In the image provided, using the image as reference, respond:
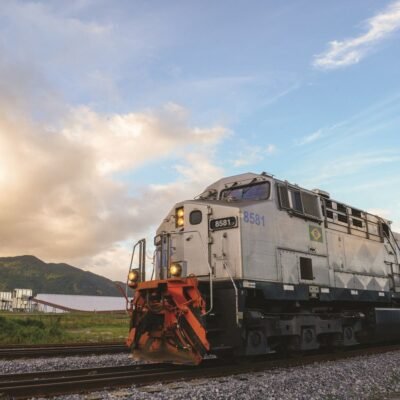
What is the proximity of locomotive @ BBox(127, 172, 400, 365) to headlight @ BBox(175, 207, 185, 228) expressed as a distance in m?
0.02

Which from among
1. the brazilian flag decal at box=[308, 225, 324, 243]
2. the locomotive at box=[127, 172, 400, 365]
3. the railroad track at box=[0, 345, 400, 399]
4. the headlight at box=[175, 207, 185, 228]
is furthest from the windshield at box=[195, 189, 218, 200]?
the railroad track at box=[0, 345, 400, 399]

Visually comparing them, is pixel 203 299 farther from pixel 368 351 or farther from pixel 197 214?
pixel 368 351

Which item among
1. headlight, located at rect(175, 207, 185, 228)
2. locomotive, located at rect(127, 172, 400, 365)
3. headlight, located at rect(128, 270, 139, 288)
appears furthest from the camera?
headlight, located at rect(175, 207, 185, 228)

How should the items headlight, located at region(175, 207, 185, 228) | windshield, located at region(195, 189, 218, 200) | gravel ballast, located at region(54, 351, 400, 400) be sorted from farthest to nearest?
windshield, located at region(195, 189, 218, 200) → headlight, located at region(175, 207, 185, 228) → gravel ballast, located at region(54, 351, 400, 400)

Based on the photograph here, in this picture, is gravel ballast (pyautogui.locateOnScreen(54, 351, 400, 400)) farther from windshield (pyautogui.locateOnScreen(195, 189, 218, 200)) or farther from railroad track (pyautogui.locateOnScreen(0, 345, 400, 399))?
windshield (pyautogui.locateOnScreen(195, 189, 218, 200))

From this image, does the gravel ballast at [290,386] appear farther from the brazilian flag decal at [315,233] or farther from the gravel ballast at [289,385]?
the brazilian flag decal at [315,233]

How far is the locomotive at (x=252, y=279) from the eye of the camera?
784 cm

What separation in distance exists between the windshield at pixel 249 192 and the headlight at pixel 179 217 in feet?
3.56

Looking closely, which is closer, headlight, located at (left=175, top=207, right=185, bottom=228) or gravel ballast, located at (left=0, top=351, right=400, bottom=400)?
gravel ballast, located at (left=0, top=351, right=400, bottom=400)

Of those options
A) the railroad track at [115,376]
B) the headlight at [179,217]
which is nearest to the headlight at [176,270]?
the headlight at [179,217]

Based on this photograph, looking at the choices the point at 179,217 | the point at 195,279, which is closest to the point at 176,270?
the point at 195,279

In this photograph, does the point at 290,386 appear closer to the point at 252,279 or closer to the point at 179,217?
the point at 252,279

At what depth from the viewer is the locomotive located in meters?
7.84

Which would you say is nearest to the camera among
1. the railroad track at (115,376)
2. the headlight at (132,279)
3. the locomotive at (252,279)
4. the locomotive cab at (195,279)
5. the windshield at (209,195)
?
the railroad track at (115,376)
